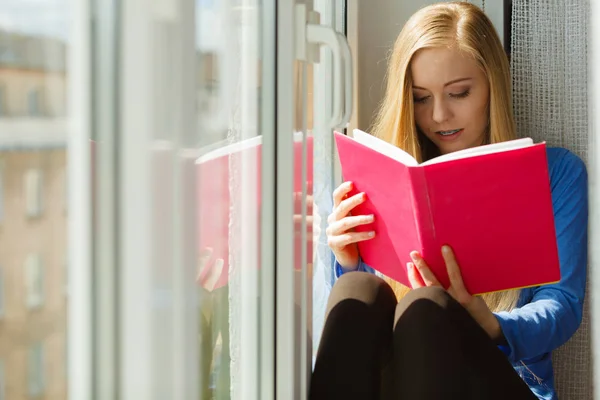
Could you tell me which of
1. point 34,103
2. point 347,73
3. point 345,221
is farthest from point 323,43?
point 34,103

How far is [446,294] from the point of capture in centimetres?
98

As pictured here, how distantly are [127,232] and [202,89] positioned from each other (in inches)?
6.6

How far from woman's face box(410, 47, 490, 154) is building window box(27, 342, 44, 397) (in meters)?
1.06

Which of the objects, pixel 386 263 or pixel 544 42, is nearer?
pixel 386 263

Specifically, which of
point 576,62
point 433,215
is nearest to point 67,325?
point 433,215

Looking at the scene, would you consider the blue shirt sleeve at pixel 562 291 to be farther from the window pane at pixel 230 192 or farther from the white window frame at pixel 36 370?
the white window frame at pixel 36 370

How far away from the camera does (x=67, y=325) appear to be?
Answer: 0.50 metres

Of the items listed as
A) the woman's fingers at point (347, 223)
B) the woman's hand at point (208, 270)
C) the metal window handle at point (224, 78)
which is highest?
the metal window handle at point (224, 78)

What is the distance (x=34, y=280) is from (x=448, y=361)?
24.4 inches

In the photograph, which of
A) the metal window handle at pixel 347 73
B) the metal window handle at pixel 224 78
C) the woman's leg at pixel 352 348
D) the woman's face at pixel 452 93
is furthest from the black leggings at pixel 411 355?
the woman's face at pixel 452 93

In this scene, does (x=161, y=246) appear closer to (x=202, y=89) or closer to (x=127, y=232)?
(x=127, y=232)

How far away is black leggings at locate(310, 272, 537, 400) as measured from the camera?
94cm

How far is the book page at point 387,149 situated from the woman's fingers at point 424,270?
138 millimetres

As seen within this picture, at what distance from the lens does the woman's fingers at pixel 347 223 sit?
3.65 feet
